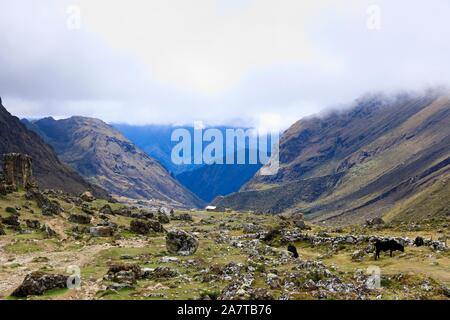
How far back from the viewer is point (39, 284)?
111ft

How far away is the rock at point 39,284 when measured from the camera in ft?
109

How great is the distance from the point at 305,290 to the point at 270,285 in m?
2.53

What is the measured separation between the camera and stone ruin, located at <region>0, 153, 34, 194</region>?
104250 millimetres

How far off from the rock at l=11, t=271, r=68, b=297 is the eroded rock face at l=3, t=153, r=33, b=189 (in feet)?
246

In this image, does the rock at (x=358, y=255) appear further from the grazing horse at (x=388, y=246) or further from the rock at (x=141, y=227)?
the rock at (x=141, y=227)

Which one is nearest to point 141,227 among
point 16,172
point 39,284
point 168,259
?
point 168,259

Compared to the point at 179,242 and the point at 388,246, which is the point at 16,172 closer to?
the point at 179,242

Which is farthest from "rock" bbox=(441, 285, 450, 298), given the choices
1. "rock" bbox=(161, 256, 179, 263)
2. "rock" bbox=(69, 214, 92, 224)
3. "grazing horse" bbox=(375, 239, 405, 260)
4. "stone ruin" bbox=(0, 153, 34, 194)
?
"stone ruin" bbox=(0, 153, 34, 194)

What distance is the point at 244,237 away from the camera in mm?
73188

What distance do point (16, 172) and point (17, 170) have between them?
60 centimetres

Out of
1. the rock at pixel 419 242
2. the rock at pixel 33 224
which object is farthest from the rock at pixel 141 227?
the rock at pixel 419 242
